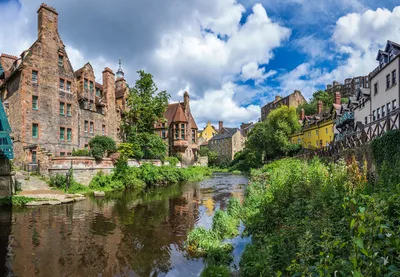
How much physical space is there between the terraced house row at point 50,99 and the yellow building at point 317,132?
36.5m

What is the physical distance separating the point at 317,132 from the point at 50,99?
146ft

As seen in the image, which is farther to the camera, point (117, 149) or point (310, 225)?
point (117, 149)

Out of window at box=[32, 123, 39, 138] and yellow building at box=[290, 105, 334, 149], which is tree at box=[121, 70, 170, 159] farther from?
yellow building at box=[290, 105, 334, 149]

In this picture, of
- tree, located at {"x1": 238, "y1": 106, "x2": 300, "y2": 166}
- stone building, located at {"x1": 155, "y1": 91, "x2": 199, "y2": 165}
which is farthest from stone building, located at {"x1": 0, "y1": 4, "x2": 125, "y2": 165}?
tree, located at {"x1": 238, "y1": 106, "x2": 300, "y2": 166}

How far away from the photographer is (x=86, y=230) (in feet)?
41.9

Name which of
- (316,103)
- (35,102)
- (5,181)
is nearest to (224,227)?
(5,181)

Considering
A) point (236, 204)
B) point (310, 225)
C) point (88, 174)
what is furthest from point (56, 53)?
point (310, 225)

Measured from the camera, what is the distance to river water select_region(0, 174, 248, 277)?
850 centimetres

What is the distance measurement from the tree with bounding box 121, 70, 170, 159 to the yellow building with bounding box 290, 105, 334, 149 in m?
27.2

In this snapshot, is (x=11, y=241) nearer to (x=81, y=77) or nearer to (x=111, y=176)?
(x=111, y=176)

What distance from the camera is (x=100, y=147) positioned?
28.6m

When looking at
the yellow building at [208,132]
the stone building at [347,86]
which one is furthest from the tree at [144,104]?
the stone building at [347,86]

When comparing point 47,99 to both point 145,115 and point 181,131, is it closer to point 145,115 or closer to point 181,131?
point 145,115

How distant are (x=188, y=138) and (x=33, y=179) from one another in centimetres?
3329
